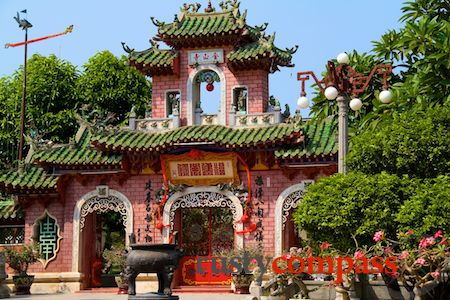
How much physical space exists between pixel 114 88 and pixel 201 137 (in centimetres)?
1347

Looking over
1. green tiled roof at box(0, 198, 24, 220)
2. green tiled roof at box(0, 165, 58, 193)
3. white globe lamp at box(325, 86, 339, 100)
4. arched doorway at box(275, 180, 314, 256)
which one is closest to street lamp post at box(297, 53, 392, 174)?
white globe lamp at box(325, 86, 339, 100)

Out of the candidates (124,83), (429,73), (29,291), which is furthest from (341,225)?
(124,83)

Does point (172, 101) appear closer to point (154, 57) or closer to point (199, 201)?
point (154, 57)

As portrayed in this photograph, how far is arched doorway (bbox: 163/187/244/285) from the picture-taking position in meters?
21.8

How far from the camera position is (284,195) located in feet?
70.0

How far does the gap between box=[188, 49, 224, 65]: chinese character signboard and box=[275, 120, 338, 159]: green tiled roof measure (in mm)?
3150

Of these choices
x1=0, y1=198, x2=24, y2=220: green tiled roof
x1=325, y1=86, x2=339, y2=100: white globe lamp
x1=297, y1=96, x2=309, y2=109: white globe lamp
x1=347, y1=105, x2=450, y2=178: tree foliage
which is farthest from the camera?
x1=0, y1=198, x2=24, y2=220: green tiled roof

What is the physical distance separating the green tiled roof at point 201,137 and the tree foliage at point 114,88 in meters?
11.3

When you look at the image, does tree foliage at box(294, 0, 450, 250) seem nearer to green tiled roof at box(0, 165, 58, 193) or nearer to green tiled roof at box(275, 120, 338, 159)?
green tiled roof at box(275, 120, 338, 159)

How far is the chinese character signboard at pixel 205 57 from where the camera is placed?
22.4 m

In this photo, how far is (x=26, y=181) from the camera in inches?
883

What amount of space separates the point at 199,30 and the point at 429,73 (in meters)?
6.36

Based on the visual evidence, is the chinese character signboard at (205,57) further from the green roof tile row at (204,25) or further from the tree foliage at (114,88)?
the tree foliage at (114,88)

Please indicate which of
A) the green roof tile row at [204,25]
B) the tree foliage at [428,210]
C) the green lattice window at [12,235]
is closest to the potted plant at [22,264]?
the green lattice window at [12,235]
